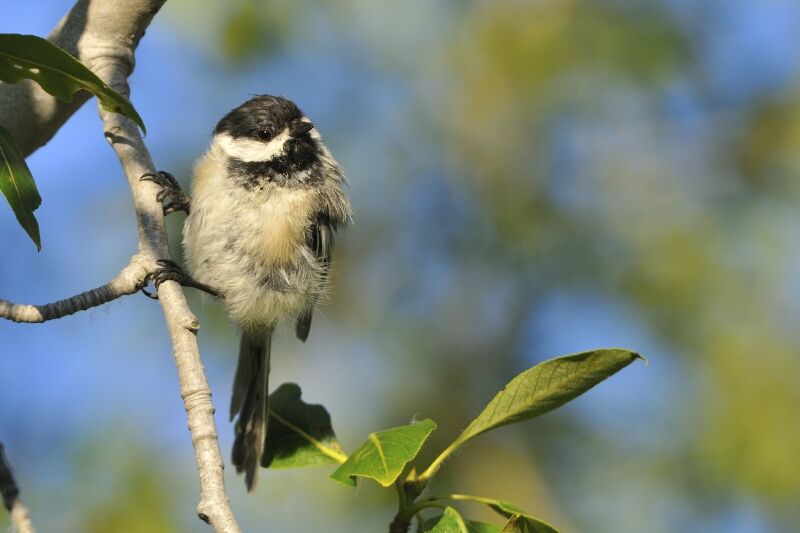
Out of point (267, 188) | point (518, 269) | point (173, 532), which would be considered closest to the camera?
point (267, 188)

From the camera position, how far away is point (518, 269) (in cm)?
714

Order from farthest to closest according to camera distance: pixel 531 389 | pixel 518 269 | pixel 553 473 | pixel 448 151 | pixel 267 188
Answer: pixel 448 151 < pixel 518 269 < pixel 553 473 < pixel 267 188 < pixel 531 389

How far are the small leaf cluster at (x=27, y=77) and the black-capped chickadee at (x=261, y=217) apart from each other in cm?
140

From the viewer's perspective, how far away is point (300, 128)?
4535 millimetres

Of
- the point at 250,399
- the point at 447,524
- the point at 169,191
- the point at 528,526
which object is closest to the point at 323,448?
the point at 447,524

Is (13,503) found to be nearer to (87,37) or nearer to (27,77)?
(27,77)

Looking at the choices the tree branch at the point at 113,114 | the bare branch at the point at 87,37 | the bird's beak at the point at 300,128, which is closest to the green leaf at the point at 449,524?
the tree branch at the point at 113,114

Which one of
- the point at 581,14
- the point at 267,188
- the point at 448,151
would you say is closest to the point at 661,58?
the point at 581,14

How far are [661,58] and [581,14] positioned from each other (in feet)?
2.39

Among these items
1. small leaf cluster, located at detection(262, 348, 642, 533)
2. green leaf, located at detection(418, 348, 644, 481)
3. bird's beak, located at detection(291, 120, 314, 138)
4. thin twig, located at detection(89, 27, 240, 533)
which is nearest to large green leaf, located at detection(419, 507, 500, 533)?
small leaf cluster, located at detection(262, 348, 642, 533)

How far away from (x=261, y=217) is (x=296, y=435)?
1272 millimetres

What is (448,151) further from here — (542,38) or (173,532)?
(173,532)

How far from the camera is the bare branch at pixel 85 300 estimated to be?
2.80 m

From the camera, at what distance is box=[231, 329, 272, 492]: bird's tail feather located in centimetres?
471
